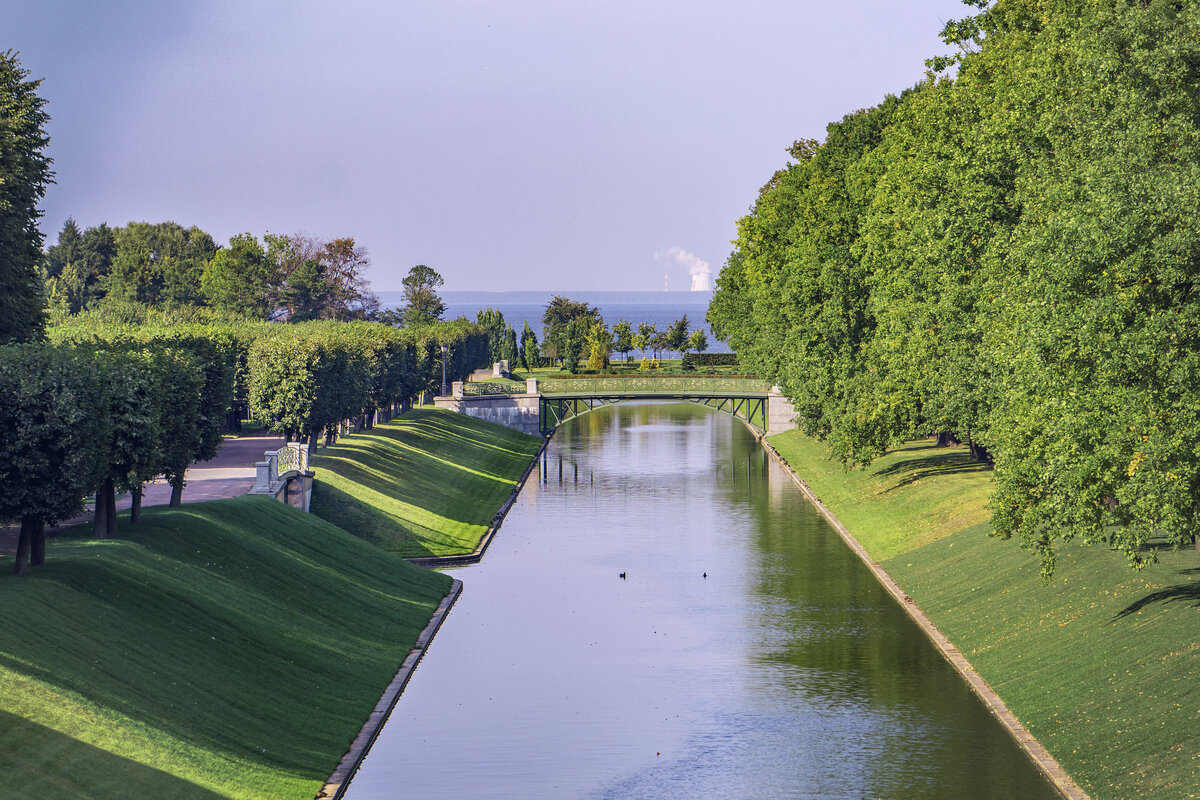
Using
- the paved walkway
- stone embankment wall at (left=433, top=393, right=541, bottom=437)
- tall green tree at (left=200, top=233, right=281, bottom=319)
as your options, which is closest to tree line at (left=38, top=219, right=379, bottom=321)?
tall green tree at (left=200, top=233, right=281, bottom=319)

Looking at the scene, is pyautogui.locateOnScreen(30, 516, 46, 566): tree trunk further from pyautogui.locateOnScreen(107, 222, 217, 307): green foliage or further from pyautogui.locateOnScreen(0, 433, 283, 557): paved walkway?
pyautogui.locateOnScreen(107, 222, 217, 307): green foliage

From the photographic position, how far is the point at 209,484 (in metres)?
59.5

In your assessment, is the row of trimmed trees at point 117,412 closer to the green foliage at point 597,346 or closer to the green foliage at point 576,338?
the green foliage at point 597,346

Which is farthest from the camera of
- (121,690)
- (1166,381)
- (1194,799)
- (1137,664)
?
(1137,664)

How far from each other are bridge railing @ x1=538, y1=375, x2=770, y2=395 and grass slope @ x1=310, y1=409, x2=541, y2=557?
16.2 meters

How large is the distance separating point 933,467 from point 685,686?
34328 millimetres

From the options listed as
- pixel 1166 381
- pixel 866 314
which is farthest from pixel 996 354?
pixel 866 314

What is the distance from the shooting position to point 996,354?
134 feet

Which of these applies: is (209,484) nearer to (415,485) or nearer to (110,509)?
(415,485)

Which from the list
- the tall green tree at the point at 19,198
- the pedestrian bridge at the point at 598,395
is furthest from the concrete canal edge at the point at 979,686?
the pedestrian bridge at the point at 598,395

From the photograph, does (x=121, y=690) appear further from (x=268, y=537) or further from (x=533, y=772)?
(x=268, y=537)

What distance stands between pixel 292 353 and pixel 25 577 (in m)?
36.4

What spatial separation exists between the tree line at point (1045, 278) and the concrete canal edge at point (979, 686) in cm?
456

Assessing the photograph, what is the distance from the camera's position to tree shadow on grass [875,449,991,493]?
69875 mm
